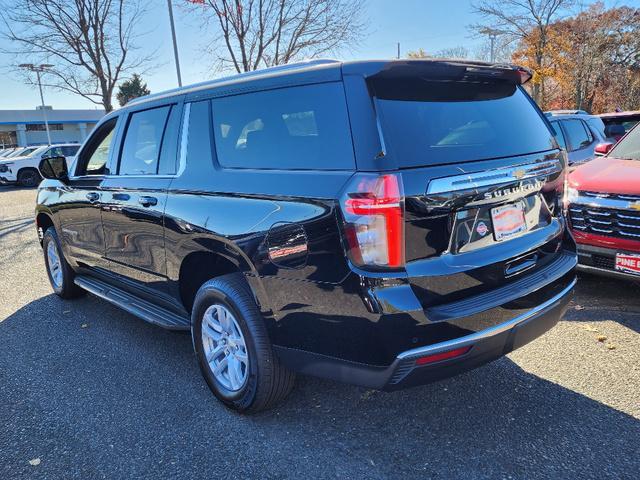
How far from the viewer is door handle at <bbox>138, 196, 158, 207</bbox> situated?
3.35 metres

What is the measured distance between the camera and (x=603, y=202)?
13.7 feet

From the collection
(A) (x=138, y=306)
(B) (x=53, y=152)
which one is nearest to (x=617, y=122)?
(A) (x=138, y=306)

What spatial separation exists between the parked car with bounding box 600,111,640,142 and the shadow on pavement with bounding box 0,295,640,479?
7.82 meters

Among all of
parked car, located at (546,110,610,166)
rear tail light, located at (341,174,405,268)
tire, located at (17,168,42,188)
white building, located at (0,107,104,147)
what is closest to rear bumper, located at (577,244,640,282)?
rear tail light, located at (341,174,405,268)

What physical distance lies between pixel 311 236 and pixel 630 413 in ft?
6.86

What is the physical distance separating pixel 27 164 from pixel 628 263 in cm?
2155

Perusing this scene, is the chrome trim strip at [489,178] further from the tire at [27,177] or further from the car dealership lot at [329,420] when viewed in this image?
the tire at [27,177]

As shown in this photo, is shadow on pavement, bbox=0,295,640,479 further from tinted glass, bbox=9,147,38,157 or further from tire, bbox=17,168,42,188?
tinted glass, bbox=9,147,38,157

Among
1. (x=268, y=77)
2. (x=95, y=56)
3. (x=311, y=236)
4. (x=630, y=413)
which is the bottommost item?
(x=630, y=413)

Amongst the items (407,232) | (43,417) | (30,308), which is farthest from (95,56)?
(407,232)

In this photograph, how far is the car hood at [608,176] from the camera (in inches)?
163

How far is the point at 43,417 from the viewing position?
9.94 ft

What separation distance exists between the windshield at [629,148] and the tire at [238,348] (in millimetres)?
4243

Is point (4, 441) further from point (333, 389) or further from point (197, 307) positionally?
point (333, 389)
